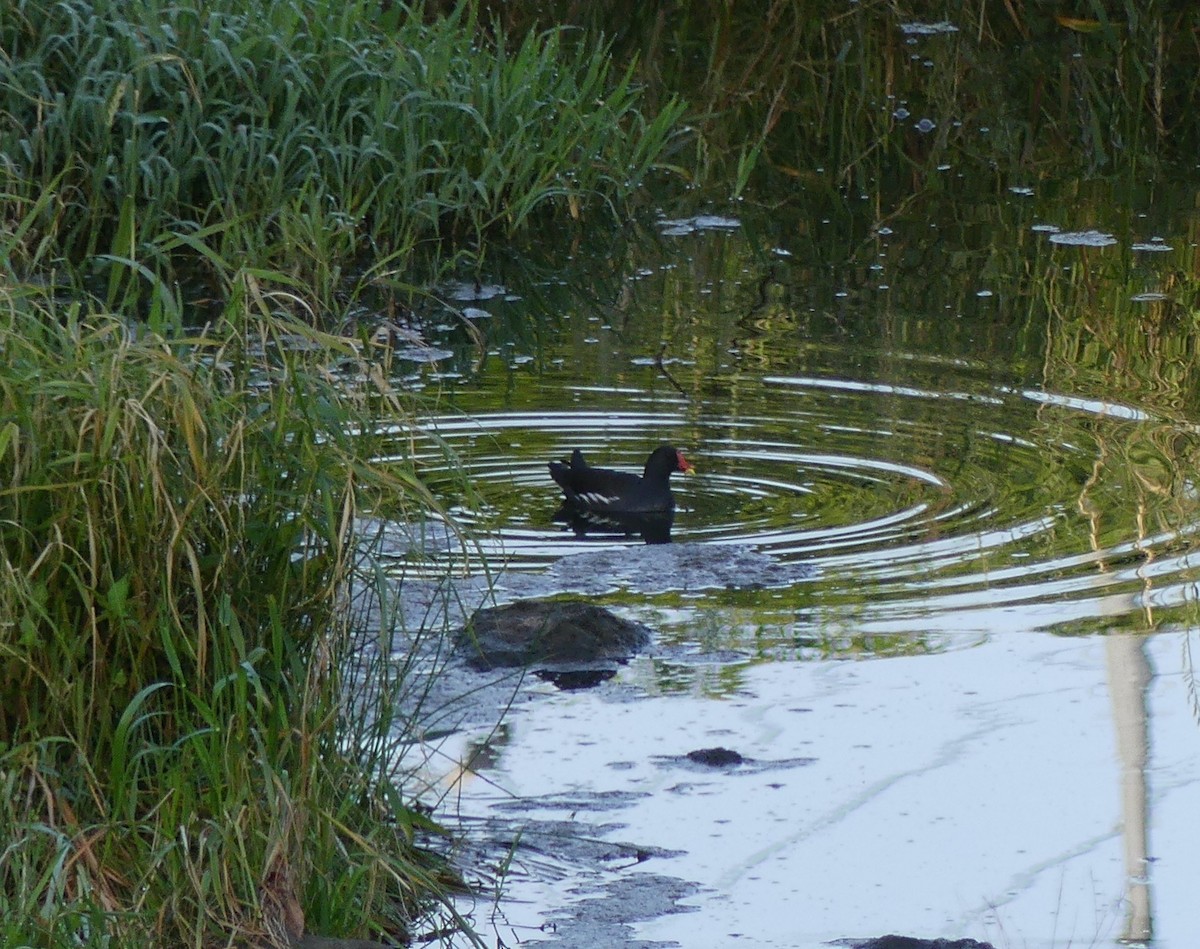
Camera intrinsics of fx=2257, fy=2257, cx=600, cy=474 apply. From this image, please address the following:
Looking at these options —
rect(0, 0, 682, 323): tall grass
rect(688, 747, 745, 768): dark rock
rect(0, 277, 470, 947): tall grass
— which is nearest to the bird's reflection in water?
rect(0, 0, 682, 323): tall grass

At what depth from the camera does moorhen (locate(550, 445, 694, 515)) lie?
7.39 metres

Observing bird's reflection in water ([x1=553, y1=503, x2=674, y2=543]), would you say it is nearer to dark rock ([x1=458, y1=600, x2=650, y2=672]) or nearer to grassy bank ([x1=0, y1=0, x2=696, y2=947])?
dark rock ([x1=458, y1=600, x2=650, y2=672])

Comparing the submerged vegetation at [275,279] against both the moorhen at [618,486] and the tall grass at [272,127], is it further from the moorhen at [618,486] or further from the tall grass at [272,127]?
the moorhen at [618,486]

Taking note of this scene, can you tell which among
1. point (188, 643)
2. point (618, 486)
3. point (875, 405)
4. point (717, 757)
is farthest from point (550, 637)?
point (875, 405)

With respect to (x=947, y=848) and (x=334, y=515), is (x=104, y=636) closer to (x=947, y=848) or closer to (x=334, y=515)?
(x=334, y=515)

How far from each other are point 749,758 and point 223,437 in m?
1.58

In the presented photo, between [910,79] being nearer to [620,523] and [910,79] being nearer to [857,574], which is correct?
[620,523]

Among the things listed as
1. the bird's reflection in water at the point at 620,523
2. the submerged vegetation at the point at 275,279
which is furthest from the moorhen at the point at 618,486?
the submerged vegetation at the point at 275,279

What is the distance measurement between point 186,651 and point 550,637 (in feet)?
5.84

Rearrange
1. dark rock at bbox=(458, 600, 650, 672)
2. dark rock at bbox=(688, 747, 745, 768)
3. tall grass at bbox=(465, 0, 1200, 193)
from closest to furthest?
dark rock at bbox=(688, 747, 745, 768) < dark rock at bbox=(458, 600, 650, 672) < tall grass at bbox=(465, 0, 1200, 193)

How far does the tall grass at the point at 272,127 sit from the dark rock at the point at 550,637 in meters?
3.03

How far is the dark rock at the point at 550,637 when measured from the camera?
18.9 ft

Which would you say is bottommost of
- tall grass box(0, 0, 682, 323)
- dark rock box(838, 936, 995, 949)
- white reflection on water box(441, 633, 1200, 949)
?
dark rock box(838, 936, 995, 949)

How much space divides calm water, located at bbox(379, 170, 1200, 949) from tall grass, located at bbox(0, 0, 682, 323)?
0.54 m
